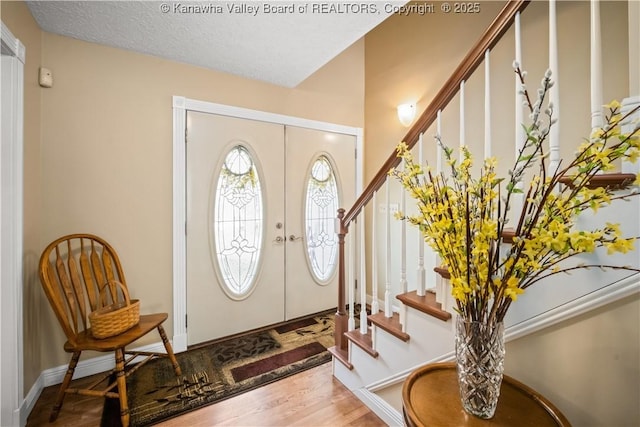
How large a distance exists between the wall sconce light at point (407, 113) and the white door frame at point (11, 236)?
2.80 meters

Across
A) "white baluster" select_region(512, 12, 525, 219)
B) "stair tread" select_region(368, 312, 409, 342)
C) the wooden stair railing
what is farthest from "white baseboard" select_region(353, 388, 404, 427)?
"white baluster" select_region(512, 12, 525, 219)

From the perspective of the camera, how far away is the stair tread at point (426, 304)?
1210 mm

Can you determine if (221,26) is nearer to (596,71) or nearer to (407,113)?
(407,113)

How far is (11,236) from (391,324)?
213cm

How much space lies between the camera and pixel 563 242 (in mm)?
649

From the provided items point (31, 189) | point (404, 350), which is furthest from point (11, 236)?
point (404, 350)

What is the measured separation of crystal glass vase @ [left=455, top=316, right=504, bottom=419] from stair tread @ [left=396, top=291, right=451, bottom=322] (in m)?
0.33

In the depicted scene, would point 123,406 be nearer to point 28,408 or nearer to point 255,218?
point 28,408

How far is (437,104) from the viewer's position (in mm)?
1294

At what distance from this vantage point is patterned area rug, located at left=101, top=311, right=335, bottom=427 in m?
1.71

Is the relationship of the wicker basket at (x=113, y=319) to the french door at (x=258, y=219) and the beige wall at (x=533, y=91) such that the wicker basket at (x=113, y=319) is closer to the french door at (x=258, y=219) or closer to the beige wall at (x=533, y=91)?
the french door at (x=258, y=219)

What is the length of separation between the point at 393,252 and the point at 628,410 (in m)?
2.13

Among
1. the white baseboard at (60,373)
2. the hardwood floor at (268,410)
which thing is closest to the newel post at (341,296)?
the hardwood floor at (268,410)

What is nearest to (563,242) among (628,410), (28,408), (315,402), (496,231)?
(496,231)
